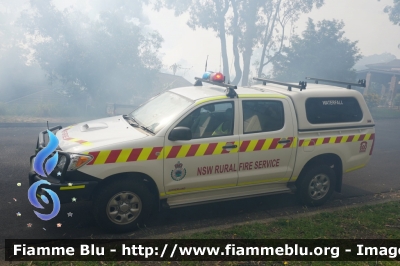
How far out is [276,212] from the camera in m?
5.62

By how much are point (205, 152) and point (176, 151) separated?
0.42 meters

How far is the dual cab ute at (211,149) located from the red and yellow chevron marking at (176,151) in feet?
0.04

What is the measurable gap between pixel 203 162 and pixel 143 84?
1888 centimetres

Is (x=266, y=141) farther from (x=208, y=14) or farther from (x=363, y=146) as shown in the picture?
(x=208, y=14)

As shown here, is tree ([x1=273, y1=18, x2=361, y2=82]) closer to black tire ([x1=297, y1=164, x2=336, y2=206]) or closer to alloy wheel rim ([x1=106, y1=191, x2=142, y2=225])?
black tire ([x1=297, y1=164, x2=336, y2=206])

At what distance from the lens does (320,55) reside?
92.9ft

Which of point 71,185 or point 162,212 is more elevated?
point 71,185

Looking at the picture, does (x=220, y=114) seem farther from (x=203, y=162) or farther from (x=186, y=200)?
(x=186, y=200)

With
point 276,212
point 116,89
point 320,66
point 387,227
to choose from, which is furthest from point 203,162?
point 320,66

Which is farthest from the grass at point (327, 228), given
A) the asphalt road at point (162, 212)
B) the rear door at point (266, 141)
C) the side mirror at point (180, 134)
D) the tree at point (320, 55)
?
the tree at point (320, 55)

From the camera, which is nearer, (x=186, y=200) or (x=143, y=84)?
(x=186, y=200)

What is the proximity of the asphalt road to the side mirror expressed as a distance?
1211 mm

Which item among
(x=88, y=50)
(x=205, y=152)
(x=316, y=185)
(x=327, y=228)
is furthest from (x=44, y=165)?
(x=88, y=50)

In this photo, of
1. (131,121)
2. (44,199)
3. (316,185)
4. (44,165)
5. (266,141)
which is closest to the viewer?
(44,199)
